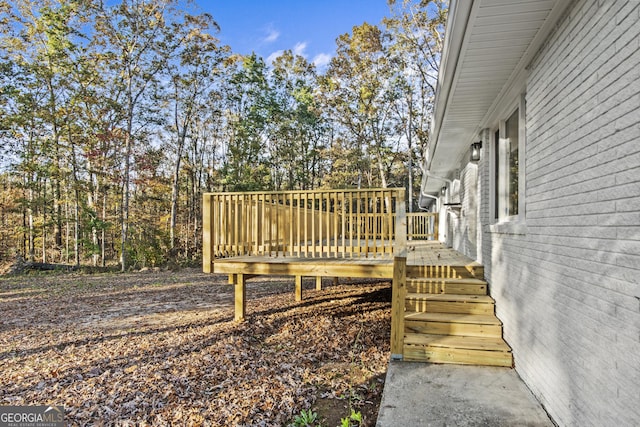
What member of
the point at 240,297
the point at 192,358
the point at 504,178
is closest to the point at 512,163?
the point at 504,178

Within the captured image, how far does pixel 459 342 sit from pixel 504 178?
2117 millimetres

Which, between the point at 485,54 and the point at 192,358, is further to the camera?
the point at 192,358

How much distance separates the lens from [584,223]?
2178mm

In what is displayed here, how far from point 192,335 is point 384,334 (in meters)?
2.68

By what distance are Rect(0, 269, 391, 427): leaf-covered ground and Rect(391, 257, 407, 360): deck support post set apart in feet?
0.89

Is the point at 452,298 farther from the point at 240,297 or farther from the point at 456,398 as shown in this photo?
the point at 240,297

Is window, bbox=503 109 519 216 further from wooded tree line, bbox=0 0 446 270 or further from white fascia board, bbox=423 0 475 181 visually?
wooded tree line, bbox=0 0 446 270

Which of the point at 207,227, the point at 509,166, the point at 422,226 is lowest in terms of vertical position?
the point at 422,226

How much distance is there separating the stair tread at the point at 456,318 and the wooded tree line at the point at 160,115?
41.8 ft

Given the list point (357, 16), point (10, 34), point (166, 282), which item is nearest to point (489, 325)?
point (166, 282)

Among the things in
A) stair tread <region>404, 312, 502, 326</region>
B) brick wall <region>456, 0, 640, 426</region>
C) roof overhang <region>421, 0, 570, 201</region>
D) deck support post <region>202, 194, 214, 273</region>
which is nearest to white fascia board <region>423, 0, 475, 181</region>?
roof overhang <region>421, 0, 570, 201</region>

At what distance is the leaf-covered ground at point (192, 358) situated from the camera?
295 cm

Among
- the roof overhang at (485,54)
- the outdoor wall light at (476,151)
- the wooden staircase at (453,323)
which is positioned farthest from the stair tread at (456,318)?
the roof overhang at (485,54)

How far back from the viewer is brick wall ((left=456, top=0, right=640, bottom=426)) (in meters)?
1.75
